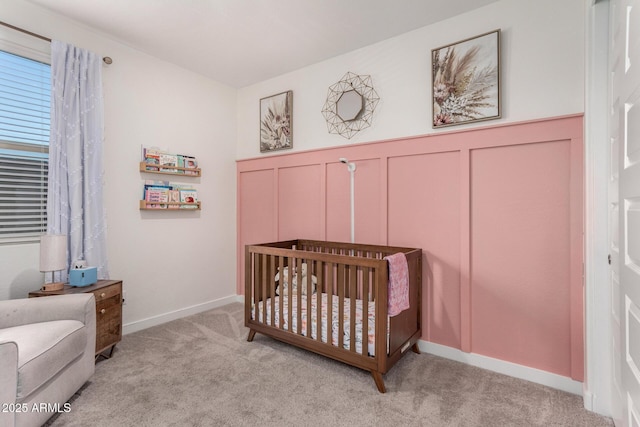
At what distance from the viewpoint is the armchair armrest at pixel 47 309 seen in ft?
5.77

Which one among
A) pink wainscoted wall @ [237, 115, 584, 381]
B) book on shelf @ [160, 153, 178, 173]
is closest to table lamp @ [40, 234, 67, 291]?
book on shelf @ [160, 153, 178, 173]

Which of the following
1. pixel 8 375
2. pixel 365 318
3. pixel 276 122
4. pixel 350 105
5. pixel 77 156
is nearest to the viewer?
pixel 8 375

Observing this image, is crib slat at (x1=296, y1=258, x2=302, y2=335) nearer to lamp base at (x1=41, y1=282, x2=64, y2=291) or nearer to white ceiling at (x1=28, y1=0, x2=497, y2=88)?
lamp base at (x1=41, y1=282, x2=64, y2=291)

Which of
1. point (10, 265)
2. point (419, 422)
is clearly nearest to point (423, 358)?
point (419, 422)

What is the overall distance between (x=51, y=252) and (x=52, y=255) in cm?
2

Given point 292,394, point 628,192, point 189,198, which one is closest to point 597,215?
point 628,192

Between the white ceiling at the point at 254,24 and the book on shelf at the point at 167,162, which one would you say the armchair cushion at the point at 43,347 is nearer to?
the book on shelf at the point at 167,162

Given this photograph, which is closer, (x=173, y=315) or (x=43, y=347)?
(x=43, y=347)

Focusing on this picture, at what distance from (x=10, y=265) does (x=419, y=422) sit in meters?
2.84

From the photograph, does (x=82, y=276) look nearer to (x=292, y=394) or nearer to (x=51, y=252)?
(x=51, y=252)

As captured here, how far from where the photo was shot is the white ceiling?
2.21 meters

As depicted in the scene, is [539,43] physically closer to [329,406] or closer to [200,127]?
[329,406]

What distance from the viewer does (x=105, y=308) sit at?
2.24m

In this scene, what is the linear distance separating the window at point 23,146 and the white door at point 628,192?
3384mm
